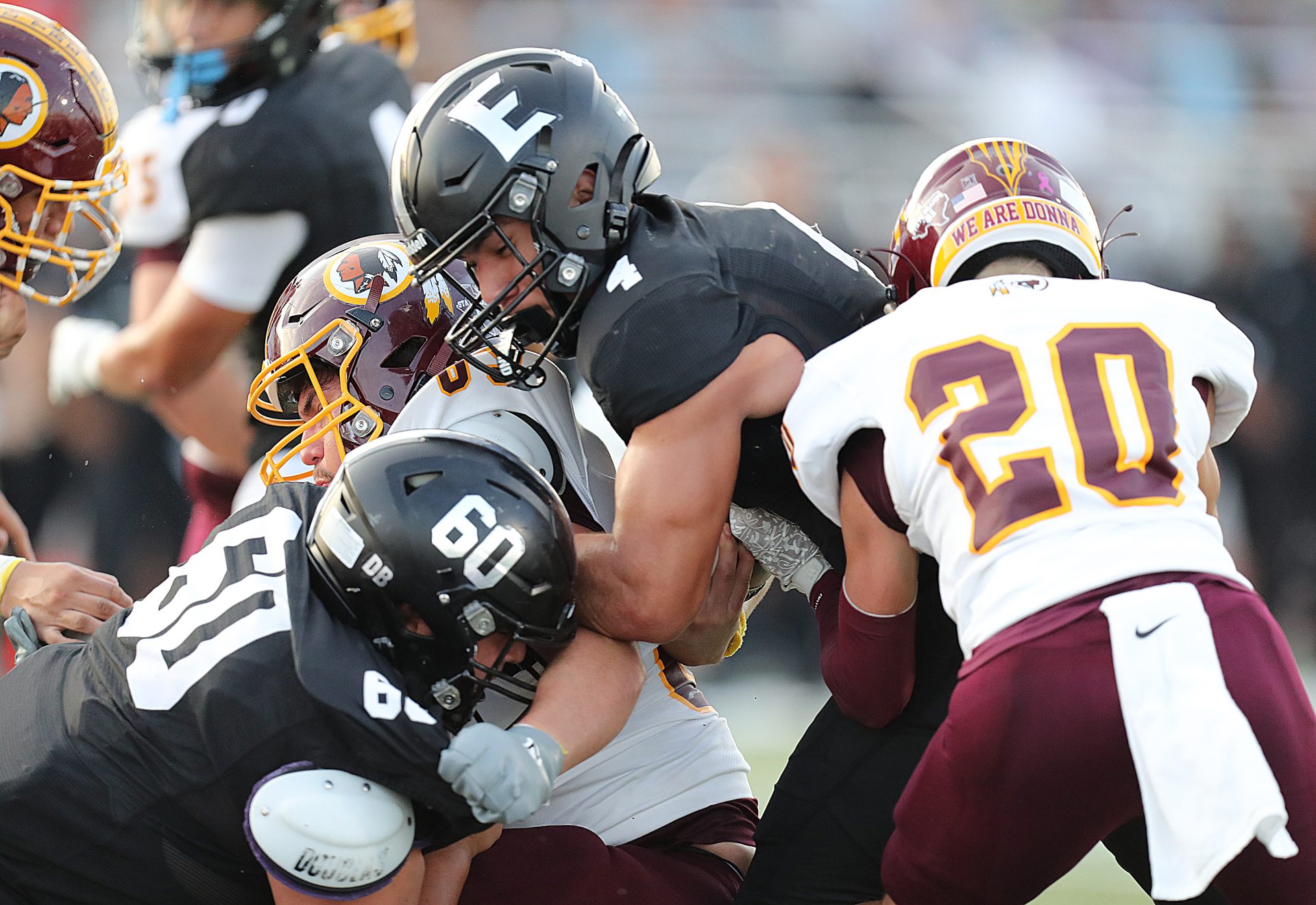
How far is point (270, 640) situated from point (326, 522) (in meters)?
0.24

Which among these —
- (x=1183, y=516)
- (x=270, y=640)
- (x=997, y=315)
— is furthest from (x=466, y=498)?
(x=1183, y=516)

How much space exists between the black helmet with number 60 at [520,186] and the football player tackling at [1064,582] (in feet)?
1.64

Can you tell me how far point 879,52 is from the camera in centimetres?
874

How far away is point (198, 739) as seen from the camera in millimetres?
2127

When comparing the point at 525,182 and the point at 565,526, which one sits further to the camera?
the point at 525,182

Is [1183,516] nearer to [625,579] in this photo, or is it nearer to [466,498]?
[625,579]

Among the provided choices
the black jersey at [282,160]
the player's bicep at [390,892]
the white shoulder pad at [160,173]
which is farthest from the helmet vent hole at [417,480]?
the white shoulder pad at [160,173]

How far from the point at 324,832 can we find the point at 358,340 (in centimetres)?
127

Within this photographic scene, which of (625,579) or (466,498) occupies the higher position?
(466,498)

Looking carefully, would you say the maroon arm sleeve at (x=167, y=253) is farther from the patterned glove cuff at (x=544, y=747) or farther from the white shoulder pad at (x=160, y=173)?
the patterned glove cuff at (x=544, y=747)

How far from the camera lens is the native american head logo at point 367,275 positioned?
3.09 meters

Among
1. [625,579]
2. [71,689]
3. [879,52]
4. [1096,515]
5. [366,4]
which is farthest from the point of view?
[879,52]

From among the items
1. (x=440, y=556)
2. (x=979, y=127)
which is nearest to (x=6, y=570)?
(x=440, y=556)

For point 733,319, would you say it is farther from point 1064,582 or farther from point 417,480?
point 1064,582
